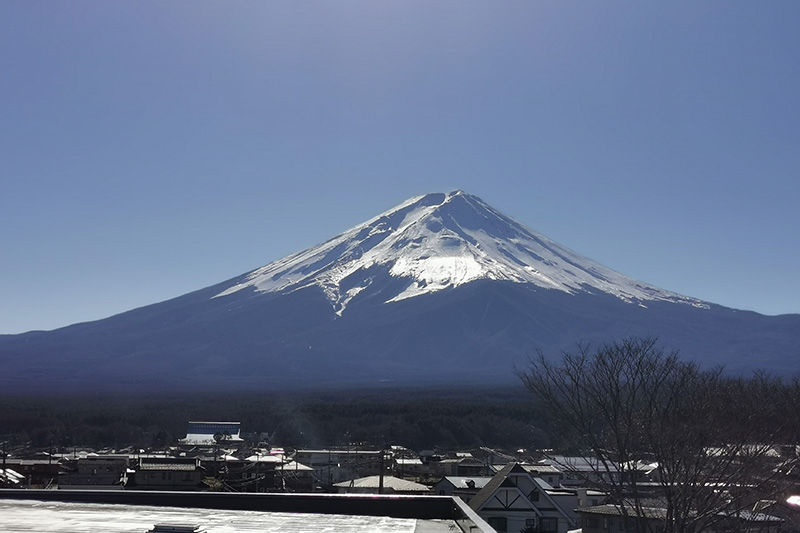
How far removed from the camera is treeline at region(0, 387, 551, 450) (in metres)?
63.2

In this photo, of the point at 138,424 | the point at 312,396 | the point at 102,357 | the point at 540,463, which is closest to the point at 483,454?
the point at 540,463

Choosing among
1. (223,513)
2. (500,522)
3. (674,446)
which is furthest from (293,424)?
(223,513)

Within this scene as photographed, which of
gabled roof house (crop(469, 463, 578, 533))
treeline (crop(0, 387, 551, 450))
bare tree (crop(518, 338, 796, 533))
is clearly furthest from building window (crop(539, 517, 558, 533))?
treeline (crop(0, 387, 551, 450))

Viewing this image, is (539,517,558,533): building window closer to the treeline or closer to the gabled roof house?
the gabled roof house

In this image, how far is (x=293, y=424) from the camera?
71750 millimetres

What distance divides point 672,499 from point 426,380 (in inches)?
5757

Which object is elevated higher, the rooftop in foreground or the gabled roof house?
the rooftop in foreground

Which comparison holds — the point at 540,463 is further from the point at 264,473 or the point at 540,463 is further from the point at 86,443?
the point at 86,443

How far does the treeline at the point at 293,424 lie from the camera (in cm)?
6322

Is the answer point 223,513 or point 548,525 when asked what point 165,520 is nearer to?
point 223,513

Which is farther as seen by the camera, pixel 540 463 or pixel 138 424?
pixel 138 424

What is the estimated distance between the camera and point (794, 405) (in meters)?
35.6

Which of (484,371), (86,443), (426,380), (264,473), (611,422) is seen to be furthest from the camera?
(484,371)

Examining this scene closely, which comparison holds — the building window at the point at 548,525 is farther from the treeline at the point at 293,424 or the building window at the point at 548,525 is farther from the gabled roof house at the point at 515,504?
the treeline at the point at 293,424
